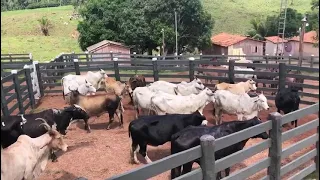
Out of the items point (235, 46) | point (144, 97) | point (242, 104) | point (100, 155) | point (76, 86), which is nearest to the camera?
point (100, 155)

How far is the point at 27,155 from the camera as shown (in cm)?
493

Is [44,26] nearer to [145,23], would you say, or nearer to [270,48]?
[145,23]

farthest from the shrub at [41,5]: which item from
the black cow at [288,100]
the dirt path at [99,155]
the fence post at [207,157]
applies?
the fence post at [207,157]

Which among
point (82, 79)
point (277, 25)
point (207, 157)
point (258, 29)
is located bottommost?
point (82, 79)

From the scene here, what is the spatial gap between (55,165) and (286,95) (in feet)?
19.9

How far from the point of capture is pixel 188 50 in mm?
30641

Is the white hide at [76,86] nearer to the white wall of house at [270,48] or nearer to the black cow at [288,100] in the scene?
the black cow at [288,100]

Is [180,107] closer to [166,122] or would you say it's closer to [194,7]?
[166,122]

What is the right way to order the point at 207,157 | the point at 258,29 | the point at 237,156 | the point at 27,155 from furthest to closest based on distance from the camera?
the point at 258,29, the point at 27,155, the point at 237,156, the point at 207,157

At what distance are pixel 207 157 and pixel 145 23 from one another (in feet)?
82.4

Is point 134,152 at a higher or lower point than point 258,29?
lower

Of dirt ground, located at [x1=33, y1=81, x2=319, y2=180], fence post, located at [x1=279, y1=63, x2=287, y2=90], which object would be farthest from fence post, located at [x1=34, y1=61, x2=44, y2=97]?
fence post, located at [x1=279, y1=63, x2=287, y2=90]

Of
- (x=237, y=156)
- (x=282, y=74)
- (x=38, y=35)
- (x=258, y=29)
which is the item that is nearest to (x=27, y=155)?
(x=237, y=156)

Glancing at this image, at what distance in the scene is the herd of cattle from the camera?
5.11 metres
